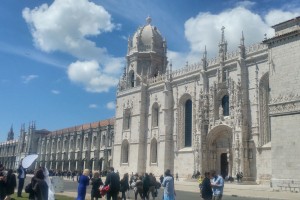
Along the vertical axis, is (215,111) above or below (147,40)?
below

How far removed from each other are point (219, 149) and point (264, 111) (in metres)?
6.90

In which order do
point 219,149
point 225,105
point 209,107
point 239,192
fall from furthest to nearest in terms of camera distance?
point 209,107
point 219,149
point 225,105
point 239,192

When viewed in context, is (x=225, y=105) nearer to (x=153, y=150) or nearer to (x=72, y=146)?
(x=153, y=150)

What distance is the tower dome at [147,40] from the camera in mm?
50688

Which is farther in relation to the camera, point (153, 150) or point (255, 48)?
point (153, 150)

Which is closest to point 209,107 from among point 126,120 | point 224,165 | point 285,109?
point 224,165

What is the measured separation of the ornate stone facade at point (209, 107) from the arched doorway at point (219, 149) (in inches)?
4.0

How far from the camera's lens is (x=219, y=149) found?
36.8 m

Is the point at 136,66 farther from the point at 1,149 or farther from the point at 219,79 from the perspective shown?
the point at 1,149

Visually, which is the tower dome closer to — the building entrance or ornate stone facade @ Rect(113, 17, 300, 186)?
ornate stone facade @ Rect(113, 17, 300, 186)

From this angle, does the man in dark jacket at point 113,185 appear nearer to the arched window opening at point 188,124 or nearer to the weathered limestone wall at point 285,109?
the weathered limestone wall at point 285,109

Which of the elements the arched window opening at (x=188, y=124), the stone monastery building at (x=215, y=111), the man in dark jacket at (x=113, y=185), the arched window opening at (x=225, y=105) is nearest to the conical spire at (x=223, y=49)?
the stone monastery building at (x=215, y=111)

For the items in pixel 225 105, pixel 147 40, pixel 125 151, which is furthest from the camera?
pixel 147 40

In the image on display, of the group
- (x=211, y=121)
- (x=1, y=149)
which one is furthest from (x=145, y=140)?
(x=1, y=149)
